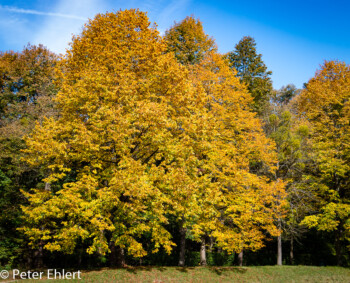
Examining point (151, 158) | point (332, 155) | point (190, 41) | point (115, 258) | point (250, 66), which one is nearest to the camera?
point (151, 158)

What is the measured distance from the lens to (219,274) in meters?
14.5

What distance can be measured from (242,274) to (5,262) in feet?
54.0

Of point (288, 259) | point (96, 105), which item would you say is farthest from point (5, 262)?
point (288, 259)

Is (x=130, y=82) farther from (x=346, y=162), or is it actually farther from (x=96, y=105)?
(x=346, y=162)

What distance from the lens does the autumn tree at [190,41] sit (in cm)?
2634

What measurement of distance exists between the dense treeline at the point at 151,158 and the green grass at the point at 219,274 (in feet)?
4.63

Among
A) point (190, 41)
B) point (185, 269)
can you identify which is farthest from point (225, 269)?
point (190, 41)

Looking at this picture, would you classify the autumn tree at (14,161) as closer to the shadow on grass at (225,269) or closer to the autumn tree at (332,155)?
the shadow on grass at (225,269)

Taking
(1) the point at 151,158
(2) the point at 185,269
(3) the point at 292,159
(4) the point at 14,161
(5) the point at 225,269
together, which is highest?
(3) the point at 292,159

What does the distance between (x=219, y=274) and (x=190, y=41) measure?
73.4ft

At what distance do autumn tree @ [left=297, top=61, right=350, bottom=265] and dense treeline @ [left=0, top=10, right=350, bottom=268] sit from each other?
0.43 ft

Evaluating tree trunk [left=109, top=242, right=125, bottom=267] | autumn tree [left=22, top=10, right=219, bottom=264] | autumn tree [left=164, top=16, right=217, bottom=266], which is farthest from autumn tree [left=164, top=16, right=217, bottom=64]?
tree trunk [left=109, top=242, right=125, bottom=267]

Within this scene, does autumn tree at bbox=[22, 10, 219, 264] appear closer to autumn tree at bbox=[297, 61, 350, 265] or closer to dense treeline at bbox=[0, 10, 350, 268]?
dense treeline at bbox=[0, 10, 350, 268]

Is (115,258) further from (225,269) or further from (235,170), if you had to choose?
(235,170)
